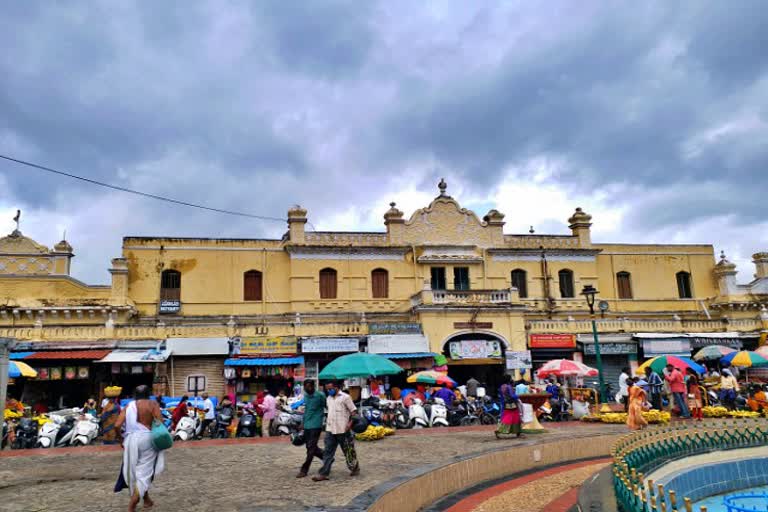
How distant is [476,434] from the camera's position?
48.2 ft

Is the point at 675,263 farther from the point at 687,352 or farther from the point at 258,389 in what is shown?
the point at 258,389

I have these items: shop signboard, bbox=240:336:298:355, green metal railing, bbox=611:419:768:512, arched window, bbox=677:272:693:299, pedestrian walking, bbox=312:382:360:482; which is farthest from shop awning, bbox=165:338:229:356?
arched window, bbox=677:272:693:299

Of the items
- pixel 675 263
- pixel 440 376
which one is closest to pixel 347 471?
pixel 440 376

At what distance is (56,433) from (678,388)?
588 inches

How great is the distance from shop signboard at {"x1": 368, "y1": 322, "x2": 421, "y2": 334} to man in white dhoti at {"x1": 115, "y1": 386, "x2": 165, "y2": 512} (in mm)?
18066

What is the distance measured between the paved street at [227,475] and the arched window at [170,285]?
14937mm

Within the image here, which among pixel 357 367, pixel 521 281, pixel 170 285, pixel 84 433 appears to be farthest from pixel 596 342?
pixel 170 285

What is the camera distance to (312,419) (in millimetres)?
9148

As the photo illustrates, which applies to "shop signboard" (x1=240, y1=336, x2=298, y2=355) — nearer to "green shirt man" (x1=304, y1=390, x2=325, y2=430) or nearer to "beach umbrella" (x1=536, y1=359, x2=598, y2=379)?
"beach umbrella" (x1=536, y1=359, x2=598, y2=379)

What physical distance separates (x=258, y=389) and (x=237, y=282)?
6358 mm

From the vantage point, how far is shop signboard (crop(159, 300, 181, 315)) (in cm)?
2723

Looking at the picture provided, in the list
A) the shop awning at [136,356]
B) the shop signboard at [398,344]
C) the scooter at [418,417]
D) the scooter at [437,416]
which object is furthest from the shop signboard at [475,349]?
the shop awning at [136,356]

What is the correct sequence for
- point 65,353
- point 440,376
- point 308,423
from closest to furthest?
point 308,423, point 440,376, point 65,353

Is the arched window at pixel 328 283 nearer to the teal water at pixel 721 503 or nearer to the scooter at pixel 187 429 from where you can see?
the scooter at pixel 187 429
